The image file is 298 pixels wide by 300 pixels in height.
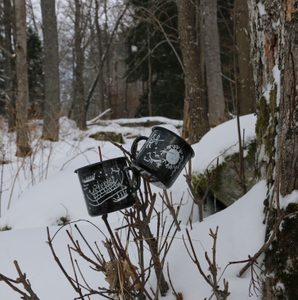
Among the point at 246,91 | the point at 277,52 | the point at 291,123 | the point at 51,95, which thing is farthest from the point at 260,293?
the point at 51,95

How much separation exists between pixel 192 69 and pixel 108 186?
3889mm

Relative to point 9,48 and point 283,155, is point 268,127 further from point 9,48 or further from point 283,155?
point 9,48

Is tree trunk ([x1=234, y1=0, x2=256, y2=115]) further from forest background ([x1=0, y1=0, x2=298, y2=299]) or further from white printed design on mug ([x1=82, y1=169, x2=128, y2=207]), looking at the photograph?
white printed design on mug ([x1=82, y1=169, x2=128, y2=207])

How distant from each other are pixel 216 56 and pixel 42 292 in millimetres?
7483

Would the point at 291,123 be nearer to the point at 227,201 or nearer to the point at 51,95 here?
the point at 227,201

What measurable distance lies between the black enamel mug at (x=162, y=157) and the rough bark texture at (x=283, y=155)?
0.92ft

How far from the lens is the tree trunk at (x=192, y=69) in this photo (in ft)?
16.4

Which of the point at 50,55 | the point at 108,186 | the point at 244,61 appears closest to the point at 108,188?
the point at 108,186

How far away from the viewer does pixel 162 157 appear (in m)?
1.36

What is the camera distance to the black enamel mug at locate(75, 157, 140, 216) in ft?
4.59

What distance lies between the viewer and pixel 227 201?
263 centimetres

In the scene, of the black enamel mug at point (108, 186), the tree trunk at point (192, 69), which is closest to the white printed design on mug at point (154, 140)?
the black enamel mug at point (108, 186)

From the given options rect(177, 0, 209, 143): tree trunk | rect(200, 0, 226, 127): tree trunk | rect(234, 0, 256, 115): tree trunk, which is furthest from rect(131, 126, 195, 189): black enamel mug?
rect(200, 0, 226, 127): tree trunk

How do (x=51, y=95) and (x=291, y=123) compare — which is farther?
(x=51, y=95)
